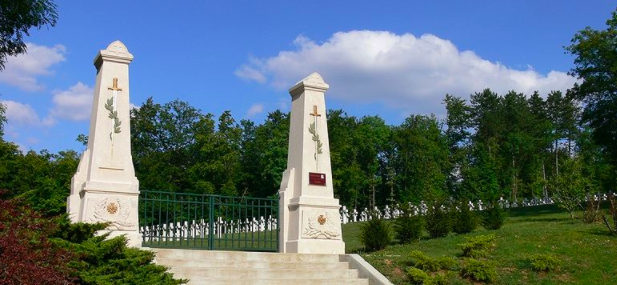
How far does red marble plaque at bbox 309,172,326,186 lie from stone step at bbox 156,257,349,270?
2.11 metres

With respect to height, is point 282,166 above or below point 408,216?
above

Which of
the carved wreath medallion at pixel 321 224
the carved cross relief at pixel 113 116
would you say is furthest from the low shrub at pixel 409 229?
the carved cross relief at pixel 113 116

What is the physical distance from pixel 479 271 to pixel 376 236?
335cm

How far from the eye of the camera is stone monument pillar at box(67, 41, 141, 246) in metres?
13.5

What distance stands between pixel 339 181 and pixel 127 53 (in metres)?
33.1

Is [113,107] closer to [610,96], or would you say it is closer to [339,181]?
[610,96]

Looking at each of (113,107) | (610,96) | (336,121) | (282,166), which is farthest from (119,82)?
(336,121)

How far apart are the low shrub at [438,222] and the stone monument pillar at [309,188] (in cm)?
260

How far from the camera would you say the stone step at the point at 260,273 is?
12.1 m

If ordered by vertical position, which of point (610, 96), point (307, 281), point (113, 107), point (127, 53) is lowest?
point (307, 281)

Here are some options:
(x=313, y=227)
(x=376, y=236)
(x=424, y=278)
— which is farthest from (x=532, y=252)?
(x=313, y=227)

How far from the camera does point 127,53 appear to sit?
48.0 ft

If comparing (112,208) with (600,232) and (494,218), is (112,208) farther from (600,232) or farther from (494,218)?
(600,232)

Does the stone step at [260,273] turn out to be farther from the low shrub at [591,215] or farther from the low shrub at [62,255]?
the low shrub at [591,215]
